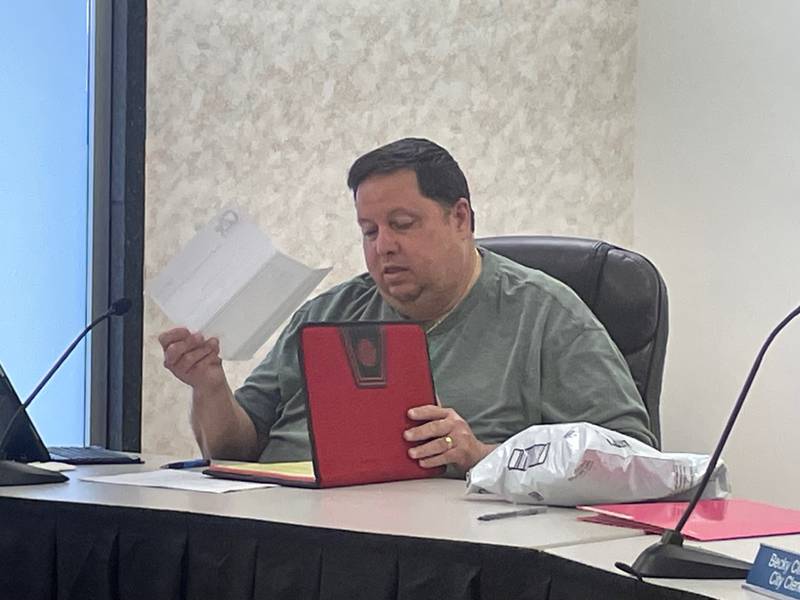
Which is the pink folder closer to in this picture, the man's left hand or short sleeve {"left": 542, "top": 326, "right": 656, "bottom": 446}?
the man's left hand

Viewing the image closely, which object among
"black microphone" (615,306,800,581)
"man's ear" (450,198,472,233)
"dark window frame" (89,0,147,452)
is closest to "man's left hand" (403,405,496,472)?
"man's ear" (450,198,472,233)

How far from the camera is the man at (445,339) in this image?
2.00 m

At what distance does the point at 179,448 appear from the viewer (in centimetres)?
296

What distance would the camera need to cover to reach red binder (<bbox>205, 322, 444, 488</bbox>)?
1.66 meters

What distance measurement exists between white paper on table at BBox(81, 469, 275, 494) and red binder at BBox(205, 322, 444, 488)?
0.03 m

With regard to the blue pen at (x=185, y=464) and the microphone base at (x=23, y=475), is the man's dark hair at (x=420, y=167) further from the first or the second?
the microphone base at (x=23, y=475)

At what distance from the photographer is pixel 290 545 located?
1.32 metres

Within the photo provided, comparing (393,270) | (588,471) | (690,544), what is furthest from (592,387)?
(690,544)

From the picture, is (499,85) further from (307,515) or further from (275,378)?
(307,515)

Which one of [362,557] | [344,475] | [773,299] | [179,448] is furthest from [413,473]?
[773,299]

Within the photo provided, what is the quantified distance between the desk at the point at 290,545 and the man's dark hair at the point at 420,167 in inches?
24.7

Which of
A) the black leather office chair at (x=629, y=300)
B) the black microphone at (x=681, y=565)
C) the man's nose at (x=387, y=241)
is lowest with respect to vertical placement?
the black microphone at (x=681, y=565)

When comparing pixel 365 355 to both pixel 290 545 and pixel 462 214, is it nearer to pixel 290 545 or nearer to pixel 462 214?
pixel 290 545

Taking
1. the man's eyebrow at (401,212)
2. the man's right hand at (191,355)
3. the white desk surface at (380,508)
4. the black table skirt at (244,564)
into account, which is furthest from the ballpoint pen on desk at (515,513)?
the man's eyebrow at (401,212)
